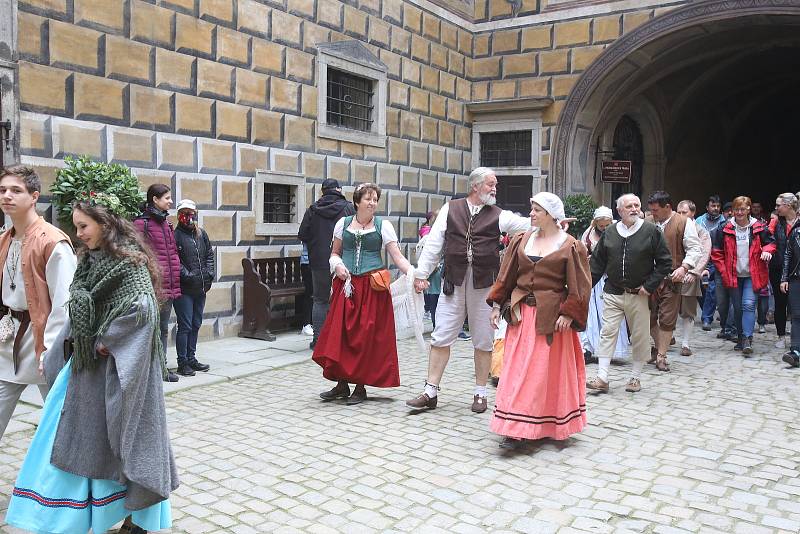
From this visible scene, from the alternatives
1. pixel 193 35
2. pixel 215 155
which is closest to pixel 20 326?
pixel 215 155

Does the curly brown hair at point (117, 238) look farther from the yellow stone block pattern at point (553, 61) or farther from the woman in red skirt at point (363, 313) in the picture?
the yellow stone block pattern at point (553, 61)

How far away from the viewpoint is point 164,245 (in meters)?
6.38

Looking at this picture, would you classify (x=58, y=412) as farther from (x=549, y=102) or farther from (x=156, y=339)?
(x=549, y=102)

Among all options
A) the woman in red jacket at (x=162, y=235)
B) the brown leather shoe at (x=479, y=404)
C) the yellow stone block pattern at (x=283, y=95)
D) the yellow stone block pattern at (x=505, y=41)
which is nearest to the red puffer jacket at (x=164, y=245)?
the woman in red jacket at (x=162, y=235)

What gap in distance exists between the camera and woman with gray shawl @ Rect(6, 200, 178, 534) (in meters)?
2.95

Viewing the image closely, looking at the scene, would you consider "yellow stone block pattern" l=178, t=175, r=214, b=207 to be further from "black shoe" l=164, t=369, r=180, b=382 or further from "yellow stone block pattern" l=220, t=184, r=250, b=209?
"black shoe" l=164, t=369, r=180, b=382

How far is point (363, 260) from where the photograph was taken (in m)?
5.80

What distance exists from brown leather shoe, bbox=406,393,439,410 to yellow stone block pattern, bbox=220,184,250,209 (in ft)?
14.4

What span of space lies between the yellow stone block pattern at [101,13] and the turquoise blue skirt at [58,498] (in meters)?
5.43

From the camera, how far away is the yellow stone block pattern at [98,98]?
730cm

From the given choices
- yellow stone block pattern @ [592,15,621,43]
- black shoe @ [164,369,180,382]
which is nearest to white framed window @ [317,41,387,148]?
yellow stone block pattern @ [592,15,621,43]

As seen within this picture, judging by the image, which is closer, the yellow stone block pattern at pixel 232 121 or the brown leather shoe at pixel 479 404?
the brown leather shoe at pixel 479 404

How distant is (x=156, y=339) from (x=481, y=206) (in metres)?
2.99

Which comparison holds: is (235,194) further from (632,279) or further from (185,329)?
(632,279)
